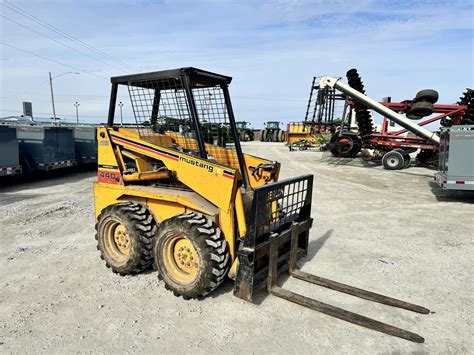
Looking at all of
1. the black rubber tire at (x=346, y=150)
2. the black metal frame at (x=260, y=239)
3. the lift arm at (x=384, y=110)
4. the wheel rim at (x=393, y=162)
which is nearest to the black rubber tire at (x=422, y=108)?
the lift arm at (x=384, y=110)

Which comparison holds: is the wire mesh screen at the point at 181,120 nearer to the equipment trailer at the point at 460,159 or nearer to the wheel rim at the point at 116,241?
the wheel rim at the point at 116,241

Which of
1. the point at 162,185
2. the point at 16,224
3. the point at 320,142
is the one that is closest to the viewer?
the point at 162,185

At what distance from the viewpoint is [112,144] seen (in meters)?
4.47

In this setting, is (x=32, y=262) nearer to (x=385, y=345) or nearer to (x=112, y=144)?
(x=112, y=144)

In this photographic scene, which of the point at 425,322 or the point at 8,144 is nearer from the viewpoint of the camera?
the point at 425,322

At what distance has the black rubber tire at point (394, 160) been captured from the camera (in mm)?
15373

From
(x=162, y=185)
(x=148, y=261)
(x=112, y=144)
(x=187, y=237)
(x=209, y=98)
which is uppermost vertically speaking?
(x=209, y=98)

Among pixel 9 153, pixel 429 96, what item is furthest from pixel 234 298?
pixel 429 96

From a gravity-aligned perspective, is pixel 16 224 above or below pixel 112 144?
below

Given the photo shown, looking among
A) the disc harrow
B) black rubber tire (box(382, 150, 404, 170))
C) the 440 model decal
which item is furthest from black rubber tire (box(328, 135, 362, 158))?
the 440 model decal

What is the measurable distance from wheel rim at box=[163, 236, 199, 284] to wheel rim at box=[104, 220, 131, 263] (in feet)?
2.49

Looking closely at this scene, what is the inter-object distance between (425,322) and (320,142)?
2248 cm

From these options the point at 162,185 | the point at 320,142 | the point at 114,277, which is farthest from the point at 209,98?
the point at 320,142

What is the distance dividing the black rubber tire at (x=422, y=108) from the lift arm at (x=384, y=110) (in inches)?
36.4
